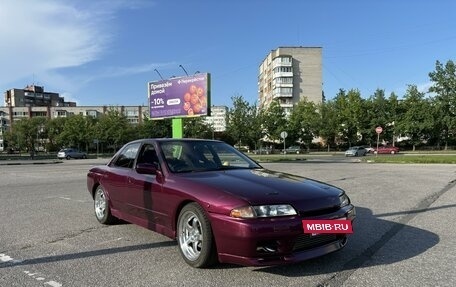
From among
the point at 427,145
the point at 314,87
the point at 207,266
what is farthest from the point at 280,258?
the point at 314,87

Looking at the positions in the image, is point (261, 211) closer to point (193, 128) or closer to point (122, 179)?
point (122, 179)

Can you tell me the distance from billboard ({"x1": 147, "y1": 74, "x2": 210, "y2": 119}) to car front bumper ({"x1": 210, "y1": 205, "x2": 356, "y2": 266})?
30.1 metres

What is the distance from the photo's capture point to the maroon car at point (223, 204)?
14.6 feet

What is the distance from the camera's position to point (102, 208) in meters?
7.63

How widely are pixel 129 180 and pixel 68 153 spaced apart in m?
56.7

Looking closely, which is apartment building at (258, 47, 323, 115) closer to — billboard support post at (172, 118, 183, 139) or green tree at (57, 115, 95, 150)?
green tree at (57, 115, 95, 150)

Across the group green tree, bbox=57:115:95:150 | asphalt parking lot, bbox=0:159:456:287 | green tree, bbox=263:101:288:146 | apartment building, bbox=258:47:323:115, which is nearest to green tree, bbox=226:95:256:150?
green tree, bbox=263:101:288:146

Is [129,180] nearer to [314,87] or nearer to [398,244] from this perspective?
[398,244]

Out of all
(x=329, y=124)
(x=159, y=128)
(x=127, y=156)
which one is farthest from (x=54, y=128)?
(x=127, y=156)

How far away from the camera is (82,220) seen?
8.16m

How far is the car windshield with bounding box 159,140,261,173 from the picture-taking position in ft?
Answer: 19.4

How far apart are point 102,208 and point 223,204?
371 centimetres

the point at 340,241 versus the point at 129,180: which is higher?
the point at 129,180

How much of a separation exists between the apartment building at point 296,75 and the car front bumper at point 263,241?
4402 inches
